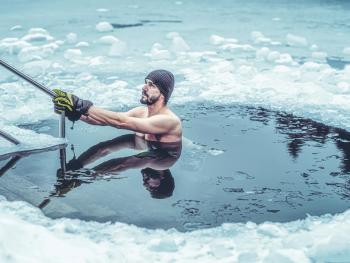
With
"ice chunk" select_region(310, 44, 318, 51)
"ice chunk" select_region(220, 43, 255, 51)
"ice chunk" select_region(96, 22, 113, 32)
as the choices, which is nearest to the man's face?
"ice chunk" select_region(220, 43, 255, 51)

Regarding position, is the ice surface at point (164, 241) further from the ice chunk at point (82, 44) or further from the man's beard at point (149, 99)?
the ice chunk at point (82, 44)

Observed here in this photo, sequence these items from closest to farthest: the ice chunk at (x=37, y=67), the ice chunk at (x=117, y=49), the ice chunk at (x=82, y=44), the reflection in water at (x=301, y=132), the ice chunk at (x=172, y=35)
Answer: the reflection in water at (x=301, y=132) → the ice chunk at (x=37, y=67) → the ice chunk at (x=117, y=49) → the ice chunk at (x=82, y=44) → the ice chunk at (x=172, y=35)

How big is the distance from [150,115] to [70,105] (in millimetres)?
875

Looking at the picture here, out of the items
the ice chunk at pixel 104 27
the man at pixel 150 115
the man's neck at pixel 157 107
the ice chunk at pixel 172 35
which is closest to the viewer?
the man at pixel 150 115

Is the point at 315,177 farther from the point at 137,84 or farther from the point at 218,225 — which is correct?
the point at 137,84

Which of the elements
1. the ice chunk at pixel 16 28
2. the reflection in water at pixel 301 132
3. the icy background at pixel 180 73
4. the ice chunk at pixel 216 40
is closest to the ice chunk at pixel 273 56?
the icy background at pixel 180 73

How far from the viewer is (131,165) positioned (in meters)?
4.35

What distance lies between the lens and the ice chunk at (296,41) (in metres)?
10.9

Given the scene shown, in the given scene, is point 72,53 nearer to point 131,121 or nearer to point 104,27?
point 104,27

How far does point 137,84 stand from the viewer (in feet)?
25.9

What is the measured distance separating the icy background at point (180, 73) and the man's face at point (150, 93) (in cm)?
106

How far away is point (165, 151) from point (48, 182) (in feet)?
3.94

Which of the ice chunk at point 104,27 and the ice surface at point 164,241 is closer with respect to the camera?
the ice surface at point 164,241


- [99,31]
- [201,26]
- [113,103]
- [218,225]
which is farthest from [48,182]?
[201,26]
